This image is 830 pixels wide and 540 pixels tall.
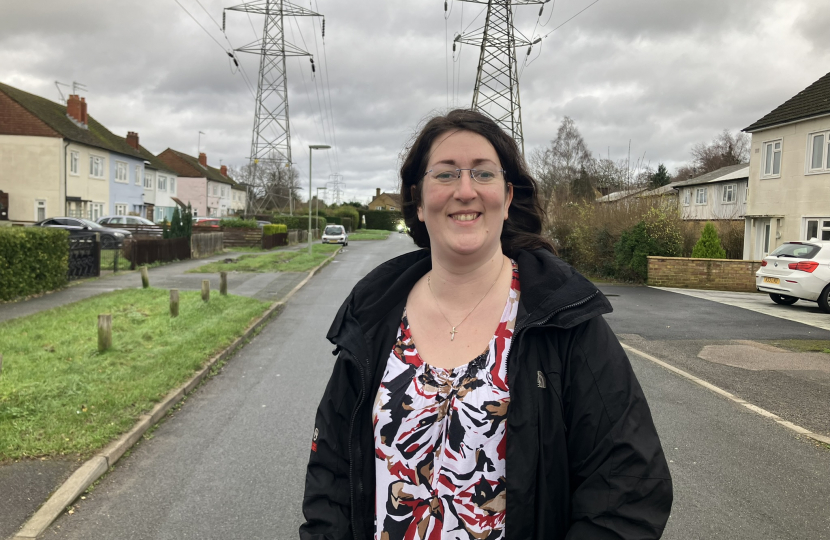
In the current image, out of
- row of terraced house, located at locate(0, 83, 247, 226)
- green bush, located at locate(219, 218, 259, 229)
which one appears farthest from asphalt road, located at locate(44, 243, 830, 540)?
green bush, located at locate(219, 218, 259, 229)

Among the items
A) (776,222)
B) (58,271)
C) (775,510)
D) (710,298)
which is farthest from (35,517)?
(776,222)

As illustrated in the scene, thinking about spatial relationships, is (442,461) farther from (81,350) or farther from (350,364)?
(81,350)

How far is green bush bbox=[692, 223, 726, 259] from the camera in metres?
21.8

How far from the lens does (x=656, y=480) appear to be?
170cm

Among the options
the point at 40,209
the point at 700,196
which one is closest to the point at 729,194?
the point at 700,196

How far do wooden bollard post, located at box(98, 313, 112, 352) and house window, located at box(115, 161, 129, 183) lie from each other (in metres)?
43.4

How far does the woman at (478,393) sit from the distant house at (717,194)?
42.2 meters

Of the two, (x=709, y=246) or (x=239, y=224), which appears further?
(x=239, y=224)

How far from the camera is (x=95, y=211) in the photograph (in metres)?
43.8

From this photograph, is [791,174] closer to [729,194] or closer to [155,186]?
[729,194]

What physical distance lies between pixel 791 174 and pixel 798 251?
10899 mm

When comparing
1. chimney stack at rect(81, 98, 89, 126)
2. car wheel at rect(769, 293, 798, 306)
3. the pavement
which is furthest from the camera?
chimney stack at rect(81, 98, 89, 126)

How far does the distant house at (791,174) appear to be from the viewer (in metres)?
22.7

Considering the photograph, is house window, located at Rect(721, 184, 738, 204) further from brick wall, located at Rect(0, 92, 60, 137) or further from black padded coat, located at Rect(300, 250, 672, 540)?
black padded coat, located at Rect(300, 250, 672, 540)
